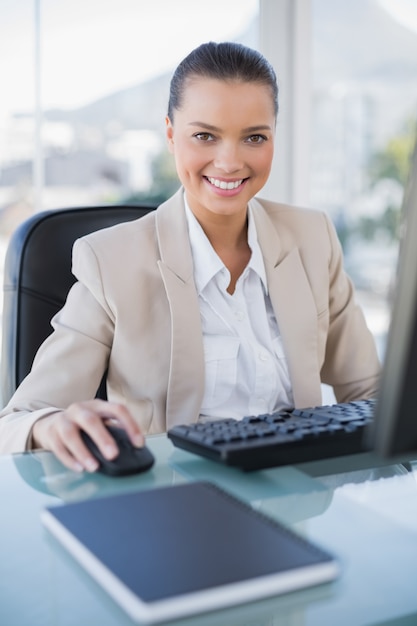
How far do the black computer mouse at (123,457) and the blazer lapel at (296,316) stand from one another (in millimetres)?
631

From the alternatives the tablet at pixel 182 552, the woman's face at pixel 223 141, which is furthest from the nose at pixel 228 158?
the tablet at pixel 182 552

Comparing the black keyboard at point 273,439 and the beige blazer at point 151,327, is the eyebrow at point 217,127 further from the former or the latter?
the black keyboard at point 273,439

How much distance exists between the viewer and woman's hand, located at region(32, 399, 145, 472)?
3.38 ft

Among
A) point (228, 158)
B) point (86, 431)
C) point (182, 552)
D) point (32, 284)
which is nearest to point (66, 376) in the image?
point (32, 284)

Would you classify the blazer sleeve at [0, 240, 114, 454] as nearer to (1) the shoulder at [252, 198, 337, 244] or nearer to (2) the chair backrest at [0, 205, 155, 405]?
(2) the chair backrest at [0, 205, 155, 405]

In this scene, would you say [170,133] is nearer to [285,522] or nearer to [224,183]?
[224,183]

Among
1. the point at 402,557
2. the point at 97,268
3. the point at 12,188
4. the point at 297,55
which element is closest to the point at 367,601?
the point at 402,557

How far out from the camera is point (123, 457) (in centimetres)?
103

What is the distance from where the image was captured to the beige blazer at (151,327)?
1510 millimetres

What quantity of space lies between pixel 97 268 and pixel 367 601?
101cm

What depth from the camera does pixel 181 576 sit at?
2.23 feet

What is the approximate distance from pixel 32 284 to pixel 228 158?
0.47m

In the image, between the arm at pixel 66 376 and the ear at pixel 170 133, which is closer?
the arm at pixel 66 376

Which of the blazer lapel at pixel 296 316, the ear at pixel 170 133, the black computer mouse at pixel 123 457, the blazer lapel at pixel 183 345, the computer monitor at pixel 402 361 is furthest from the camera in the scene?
the ear at pixel 170 133
